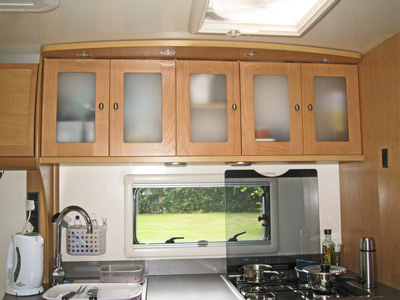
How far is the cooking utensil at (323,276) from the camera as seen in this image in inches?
89.1

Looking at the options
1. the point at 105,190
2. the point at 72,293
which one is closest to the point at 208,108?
the point at 105,190

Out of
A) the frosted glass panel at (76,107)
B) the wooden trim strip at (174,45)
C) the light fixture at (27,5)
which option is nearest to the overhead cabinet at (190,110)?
the frosted glass panel at (76,107)

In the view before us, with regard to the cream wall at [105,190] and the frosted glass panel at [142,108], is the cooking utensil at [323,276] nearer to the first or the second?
the cream wall at [105,190]

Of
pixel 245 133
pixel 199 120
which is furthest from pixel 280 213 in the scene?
pixel 199 120

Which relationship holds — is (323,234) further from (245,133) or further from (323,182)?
(245,133)

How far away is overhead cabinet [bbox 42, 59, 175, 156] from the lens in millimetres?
2299

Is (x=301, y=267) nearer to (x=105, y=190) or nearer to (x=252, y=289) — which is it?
(x=252, y=289)

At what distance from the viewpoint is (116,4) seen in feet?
5.76

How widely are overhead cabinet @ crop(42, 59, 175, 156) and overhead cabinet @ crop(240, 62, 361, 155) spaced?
49 centimetres

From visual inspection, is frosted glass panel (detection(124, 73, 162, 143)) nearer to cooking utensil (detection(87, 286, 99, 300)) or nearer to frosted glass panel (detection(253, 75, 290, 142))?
frosted glass panel (detection(253, 75, 290, 142))

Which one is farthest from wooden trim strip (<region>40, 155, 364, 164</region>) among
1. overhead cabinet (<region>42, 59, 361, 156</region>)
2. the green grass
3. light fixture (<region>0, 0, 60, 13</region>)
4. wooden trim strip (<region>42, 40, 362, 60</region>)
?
light fixture (<region>0, 0, 60, 13</region>)

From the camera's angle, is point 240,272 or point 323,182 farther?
point 323,182

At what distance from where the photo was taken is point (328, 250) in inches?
104

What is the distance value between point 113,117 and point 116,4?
0.74 metres
